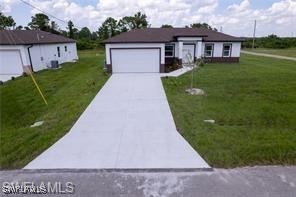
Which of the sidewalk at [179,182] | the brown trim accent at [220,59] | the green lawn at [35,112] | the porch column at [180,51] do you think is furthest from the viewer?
the brown trim accent at [220,59]

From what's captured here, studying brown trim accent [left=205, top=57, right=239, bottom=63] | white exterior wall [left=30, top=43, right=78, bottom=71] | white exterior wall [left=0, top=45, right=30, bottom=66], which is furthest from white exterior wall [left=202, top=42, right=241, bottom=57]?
white exterior wall [left=0, top=45, right=30, bottom=66]

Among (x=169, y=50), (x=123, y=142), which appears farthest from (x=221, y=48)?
(x=123, y=142)

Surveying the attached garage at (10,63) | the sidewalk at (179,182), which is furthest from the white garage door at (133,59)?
the sidewalk at (179,182)

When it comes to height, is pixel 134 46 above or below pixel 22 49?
above

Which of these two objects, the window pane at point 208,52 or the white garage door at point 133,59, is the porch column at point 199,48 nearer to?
the window pane at point 208,52

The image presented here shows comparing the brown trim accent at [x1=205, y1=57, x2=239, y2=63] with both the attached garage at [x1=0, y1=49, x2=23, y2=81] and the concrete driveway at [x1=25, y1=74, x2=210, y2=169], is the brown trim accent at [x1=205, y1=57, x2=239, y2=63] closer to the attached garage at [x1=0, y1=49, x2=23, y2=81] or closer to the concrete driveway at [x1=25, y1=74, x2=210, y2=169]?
the concrete driveway at [x1=25, y1=74, x2=210, y2=169]

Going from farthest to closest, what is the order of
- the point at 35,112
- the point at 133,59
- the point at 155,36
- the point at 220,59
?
the point at 220,59
the point at 155,36
the point at 133,59
the point at 35,112

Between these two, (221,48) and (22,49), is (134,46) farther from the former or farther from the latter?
(221,48)

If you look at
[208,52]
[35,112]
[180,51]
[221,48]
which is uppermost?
[221,48]
